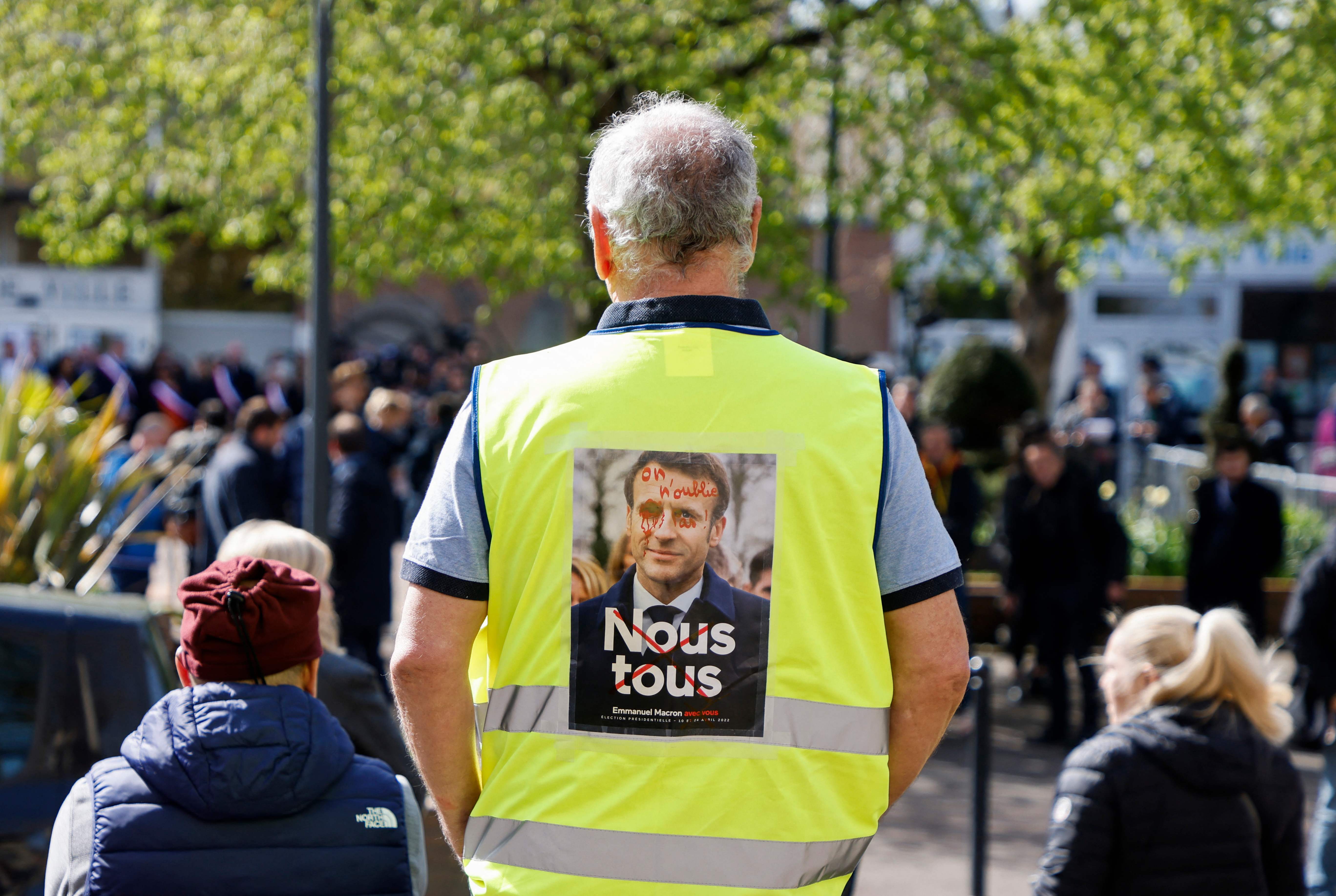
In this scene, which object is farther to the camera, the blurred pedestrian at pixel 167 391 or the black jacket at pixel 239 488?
the blurred pedestrian at pixel 167 391

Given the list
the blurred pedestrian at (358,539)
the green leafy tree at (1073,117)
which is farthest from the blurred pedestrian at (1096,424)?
the blurred pedestrian at (358,539)

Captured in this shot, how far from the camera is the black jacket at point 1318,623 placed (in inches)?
209

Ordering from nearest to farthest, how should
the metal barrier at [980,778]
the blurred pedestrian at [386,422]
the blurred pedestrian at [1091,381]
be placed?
the metal barrier at [980,778] → the blurred pedestrian at [386,422] → the blurred pedestrian at [1091,381]

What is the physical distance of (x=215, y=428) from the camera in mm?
11266

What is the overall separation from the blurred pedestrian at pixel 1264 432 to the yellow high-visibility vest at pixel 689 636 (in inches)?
514

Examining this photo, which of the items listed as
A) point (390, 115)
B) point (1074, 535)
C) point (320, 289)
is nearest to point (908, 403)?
point (1074, 535)

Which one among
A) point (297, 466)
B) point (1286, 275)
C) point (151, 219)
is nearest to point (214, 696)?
point (297, 466)

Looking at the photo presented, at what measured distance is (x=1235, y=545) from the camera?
807cm

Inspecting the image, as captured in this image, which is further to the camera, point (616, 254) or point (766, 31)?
point (766, 31)

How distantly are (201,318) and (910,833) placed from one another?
83.2 feet

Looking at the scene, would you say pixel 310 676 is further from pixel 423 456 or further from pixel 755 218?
pixel 423 456

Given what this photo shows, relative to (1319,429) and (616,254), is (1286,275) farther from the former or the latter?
(616,254)

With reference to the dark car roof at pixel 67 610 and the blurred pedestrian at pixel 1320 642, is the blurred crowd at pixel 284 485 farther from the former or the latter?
the blurred pedestrian at pixel 1320 642

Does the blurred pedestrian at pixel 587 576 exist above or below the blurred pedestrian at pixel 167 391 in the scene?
above
